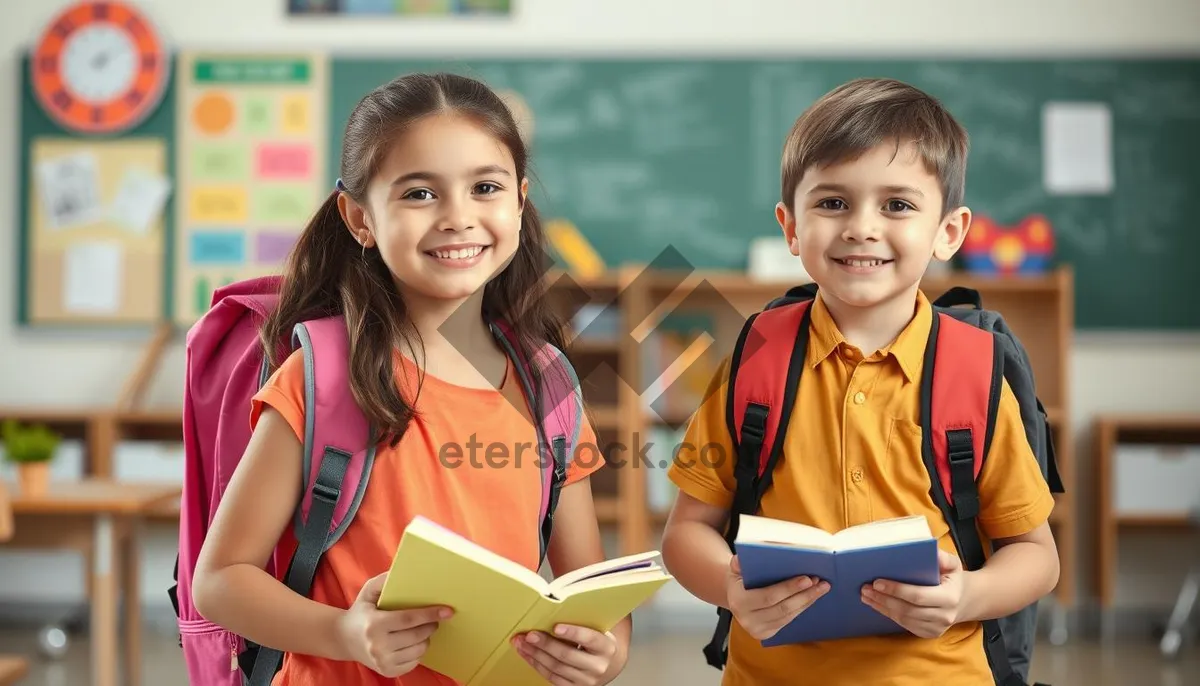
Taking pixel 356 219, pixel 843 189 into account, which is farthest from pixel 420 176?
pixel 843 189

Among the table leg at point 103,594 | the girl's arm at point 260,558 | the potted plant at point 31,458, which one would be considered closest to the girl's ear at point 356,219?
the girl's arm at point 260,558

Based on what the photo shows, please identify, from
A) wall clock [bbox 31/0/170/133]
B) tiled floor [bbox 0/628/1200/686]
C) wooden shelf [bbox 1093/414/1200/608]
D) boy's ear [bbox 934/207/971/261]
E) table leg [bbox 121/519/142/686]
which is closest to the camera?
boy's ear [bbox 934/207/971/261]

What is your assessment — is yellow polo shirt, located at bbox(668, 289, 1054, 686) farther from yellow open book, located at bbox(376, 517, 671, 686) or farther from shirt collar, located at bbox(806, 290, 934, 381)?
yellow open book, located at bbox(376, 517, 671, 686)

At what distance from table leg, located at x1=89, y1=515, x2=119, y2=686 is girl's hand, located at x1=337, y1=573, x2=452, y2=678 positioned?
2.24 meters

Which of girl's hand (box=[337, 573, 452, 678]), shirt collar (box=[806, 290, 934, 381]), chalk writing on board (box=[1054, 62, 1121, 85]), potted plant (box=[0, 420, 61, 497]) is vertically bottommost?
potted plant (box=[0, 420, 61, 497])

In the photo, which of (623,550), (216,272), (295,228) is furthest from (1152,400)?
(216,272)

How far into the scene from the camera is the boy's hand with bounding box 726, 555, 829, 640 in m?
1.12

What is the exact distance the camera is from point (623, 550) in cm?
450

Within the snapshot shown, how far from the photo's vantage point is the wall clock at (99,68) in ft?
15.6

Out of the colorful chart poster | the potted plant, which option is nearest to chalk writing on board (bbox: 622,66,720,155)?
the colorful chart poster

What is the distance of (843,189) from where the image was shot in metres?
1.29

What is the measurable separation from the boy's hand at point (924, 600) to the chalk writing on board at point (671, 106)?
12.3ft

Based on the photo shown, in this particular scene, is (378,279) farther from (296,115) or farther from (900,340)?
(296,115)

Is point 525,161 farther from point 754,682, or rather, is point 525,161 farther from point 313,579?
point 754,682
